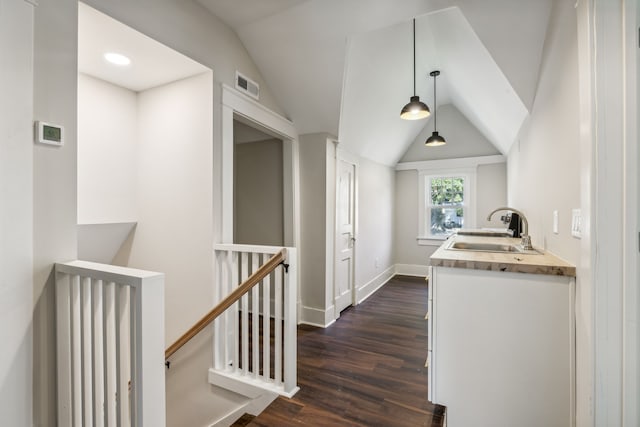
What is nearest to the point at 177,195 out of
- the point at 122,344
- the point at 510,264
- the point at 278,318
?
the point at 278,318

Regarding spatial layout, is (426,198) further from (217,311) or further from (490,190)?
(217,311)

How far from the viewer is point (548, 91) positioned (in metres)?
1.75

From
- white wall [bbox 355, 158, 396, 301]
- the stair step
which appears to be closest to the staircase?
the stair step

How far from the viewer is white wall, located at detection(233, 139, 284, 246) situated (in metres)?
3.60

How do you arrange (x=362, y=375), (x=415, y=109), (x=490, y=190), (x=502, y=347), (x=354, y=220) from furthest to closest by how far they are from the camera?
(x=490, y=190) → (x=354, y=220) → (x=415, y=109) → (x=362, y=375) → (x=502, y=347)

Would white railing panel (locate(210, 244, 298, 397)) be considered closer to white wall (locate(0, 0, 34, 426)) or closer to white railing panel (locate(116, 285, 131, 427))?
white railing panel (locate(116, 285, 131, 427))

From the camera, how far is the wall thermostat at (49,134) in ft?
4.29

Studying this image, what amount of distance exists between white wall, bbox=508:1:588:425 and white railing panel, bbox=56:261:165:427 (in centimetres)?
162

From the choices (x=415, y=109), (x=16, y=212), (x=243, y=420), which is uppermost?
(x=415, y=109)

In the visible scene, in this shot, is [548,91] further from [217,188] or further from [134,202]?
[134,202]

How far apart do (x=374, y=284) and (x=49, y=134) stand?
429 cm

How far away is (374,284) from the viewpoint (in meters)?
4.72

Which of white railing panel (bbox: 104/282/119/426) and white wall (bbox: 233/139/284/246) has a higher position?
white wall (bbox: 233/139/284/246)

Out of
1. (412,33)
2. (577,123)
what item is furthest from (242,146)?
(577,123)
